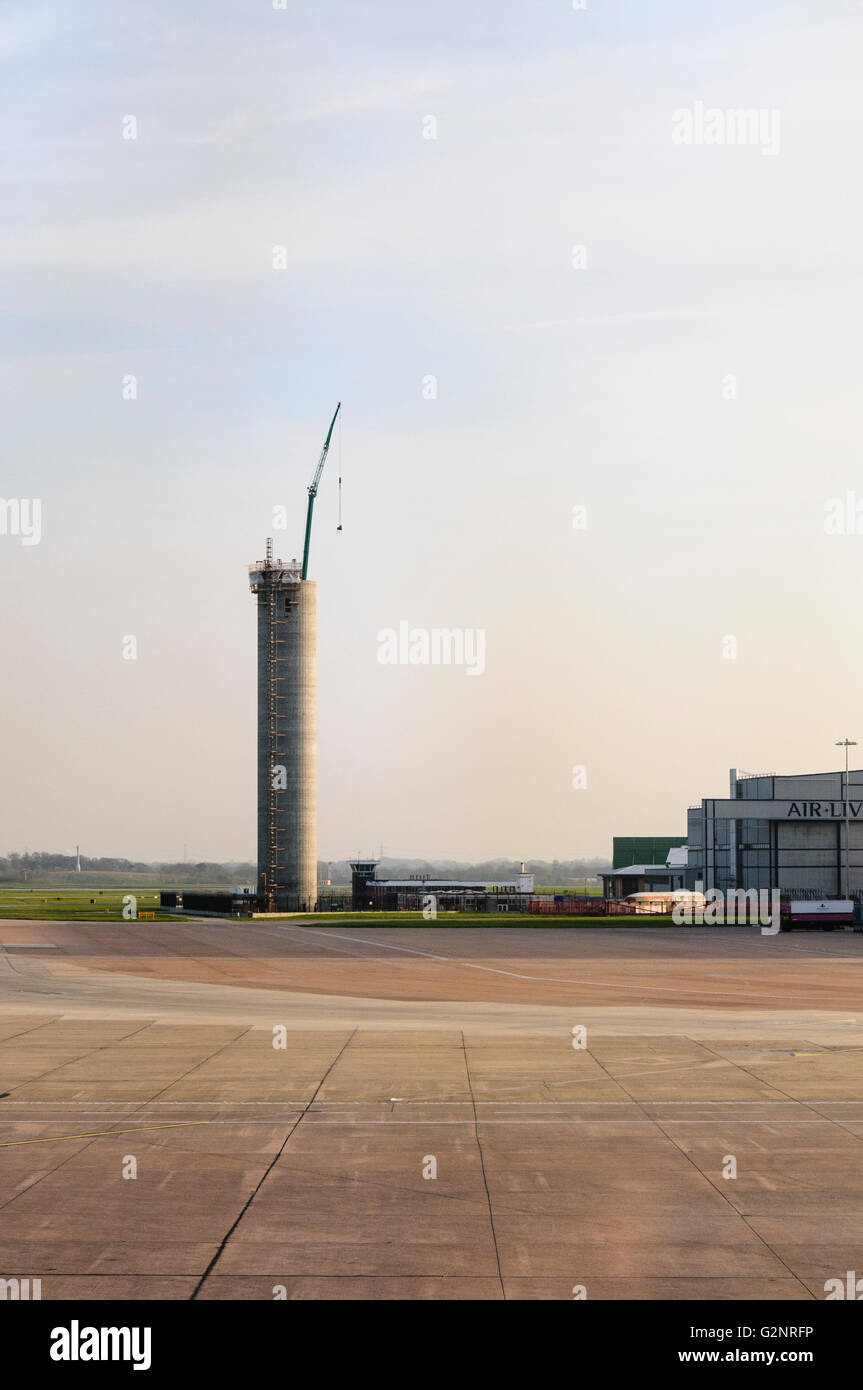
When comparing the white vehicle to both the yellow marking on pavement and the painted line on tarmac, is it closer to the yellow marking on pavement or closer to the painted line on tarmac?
the painted line on tarmac

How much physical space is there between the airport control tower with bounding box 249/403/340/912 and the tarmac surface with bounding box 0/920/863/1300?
83534mm

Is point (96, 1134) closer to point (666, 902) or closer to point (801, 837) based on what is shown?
point (801, 837)

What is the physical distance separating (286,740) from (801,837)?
53.2 metres

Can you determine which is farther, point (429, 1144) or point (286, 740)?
point (286, 740)

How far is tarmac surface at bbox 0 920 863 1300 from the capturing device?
1347 centimetres

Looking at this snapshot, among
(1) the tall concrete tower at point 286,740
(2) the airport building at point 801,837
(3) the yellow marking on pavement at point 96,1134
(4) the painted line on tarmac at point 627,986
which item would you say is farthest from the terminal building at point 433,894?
(3) the yellow marking on pavement at point 96,1134

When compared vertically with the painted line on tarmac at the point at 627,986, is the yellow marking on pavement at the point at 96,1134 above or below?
above

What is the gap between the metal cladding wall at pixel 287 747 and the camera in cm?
12712

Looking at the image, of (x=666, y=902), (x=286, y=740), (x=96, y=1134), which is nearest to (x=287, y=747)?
(x=286, y=740)

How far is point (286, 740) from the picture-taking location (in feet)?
422

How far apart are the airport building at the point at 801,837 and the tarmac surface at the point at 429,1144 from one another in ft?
225

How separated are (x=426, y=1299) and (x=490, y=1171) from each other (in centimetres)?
546

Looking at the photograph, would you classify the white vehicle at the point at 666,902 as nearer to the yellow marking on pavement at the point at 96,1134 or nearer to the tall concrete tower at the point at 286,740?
the tall concrete tower at the point at 286,740
